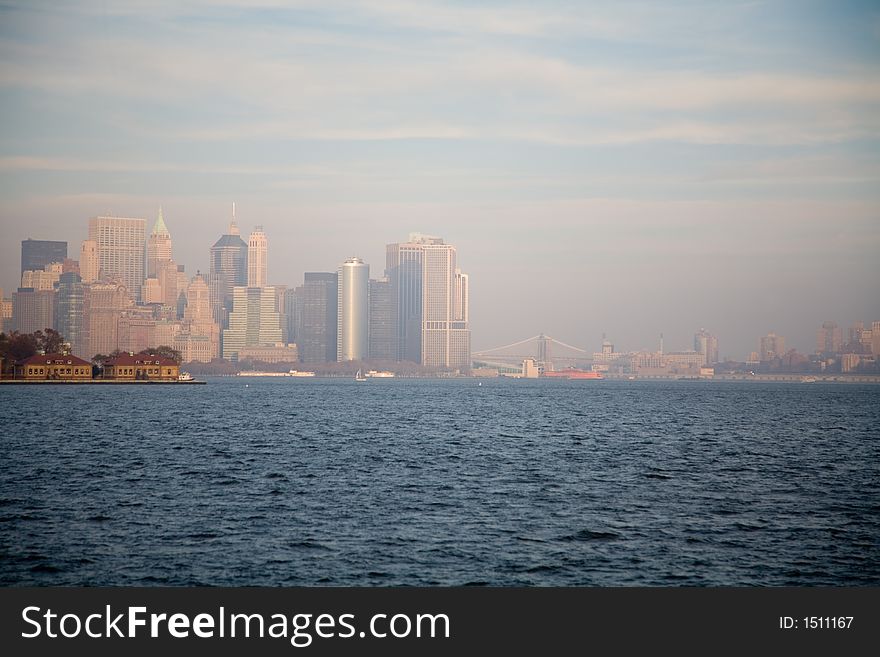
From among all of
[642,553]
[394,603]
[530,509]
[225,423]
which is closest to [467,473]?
[530,509]

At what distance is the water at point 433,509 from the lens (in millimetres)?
28453

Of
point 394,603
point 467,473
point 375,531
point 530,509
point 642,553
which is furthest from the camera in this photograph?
point 467,473

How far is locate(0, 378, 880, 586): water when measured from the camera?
28453mm

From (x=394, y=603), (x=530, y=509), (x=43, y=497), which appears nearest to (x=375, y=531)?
(x=530, y=509)

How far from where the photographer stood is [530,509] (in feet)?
128

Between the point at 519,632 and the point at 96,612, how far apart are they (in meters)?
8.69

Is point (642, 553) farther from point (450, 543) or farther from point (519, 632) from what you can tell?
point (519, 632)

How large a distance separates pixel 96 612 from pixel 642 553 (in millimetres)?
15840

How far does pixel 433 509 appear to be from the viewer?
38.6 meters

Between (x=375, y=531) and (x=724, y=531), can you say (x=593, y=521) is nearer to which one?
(x=724, y=531)

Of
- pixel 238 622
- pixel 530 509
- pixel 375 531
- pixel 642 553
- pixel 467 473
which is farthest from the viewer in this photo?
pixel 467 473

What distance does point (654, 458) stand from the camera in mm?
59562

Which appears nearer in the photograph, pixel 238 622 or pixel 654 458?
pixel 238 622

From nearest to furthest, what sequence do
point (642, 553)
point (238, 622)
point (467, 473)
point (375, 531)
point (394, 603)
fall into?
point (238, 622)
point (394, 603)
point (642, 553)
point (375, 531)
point (467, 473)
